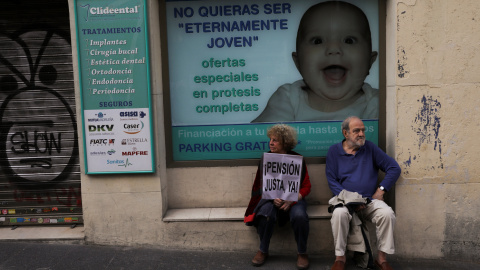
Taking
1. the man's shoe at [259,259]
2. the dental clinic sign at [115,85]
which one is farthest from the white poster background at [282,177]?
the dental clinic sign at [115,85]

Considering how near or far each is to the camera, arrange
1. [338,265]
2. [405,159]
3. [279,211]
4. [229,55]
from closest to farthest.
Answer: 1. [338,265]
2. [279,211]
3. [405,159]
4. [229,55]

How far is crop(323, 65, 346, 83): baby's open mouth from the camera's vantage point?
502 cm

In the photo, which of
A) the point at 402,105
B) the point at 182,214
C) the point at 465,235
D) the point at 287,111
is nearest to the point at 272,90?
the point at 287,111

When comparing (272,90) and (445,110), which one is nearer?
(445,110)

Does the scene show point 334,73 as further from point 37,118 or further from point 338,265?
point 37,118

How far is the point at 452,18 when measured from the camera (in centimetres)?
445

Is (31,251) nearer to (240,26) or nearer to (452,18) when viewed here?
(240,26)

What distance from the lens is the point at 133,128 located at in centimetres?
470

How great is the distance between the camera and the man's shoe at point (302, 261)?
14.2ft

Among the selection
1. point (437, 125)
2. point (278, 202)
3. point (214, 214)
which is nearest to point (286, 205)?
point (278, 202)

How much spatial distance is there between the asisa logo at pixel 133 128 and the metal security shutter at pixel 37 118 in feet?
2.94

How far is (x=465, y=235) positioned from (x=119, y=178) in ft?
12.3

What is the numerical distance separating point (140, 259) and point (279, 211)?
1.52 metres

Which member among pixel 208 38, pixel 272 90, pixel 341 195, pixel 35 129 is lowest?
pixel 341 195
